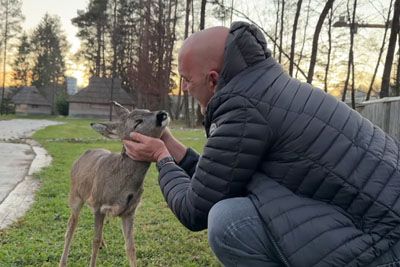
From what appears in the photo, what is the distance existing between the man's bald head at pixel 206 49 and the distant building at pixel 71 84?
2738 inches

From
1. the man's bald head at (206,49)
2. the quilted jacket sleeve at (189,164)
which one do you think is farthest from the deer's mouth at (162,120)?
the man's bald head at (206,49)

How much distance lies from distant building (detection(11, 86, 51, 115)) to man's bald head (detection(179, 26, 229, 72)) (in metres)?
67.6

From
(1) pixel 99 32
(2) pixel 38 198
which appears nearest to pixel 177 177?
(2) pixel 38 198

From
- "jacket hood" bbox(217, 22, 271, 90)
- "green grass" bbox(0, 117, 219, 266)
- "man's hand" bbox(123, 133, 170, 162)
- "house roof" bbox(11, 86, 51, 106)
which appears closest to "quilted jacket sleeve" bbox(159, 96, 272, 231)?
"jacket hood" bbox(217, 22, 271, 90)

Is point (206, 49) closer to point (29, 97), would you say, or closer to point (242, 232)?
point (242, 232)

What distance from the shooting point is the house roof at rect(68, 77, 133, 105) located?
5697 centimetres

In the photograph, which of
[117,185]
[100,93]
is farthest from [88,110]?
[117,185]

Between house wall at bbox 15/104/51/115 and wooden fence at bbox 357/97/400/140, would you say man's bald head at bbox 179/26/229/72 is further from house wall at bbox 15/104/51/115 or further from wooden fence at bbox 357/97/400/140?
house wall at bbox 15/104/51/115

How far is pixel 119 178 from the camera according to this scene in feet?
14.3

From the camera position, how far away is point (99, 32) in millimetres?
57656

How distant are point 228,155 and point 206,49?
2.02 feet

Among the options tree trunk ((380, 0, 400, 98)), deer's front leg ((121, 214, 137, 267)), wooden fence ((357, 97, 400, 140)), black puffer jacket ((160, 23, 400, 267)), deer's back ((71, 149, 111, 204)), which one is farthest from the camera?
tree trunk ((380, 0, 400, 98))

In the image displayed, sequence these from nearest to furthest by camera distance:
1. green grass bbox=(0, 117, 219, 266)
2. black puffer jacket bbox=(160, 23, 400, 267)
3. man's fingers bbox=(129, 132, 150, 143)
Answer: black puffer jacket bbox=(160, 23, 400, 267) < man's fingers bbox=(129, 132, 150, 143) < green grass bbox=(0, 117, 219, 266)

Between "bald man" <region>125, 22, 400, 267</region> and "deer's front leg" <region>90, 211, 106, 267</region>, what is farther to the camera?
"deer's front leg" <region>90, 211, 106, 267</region>
